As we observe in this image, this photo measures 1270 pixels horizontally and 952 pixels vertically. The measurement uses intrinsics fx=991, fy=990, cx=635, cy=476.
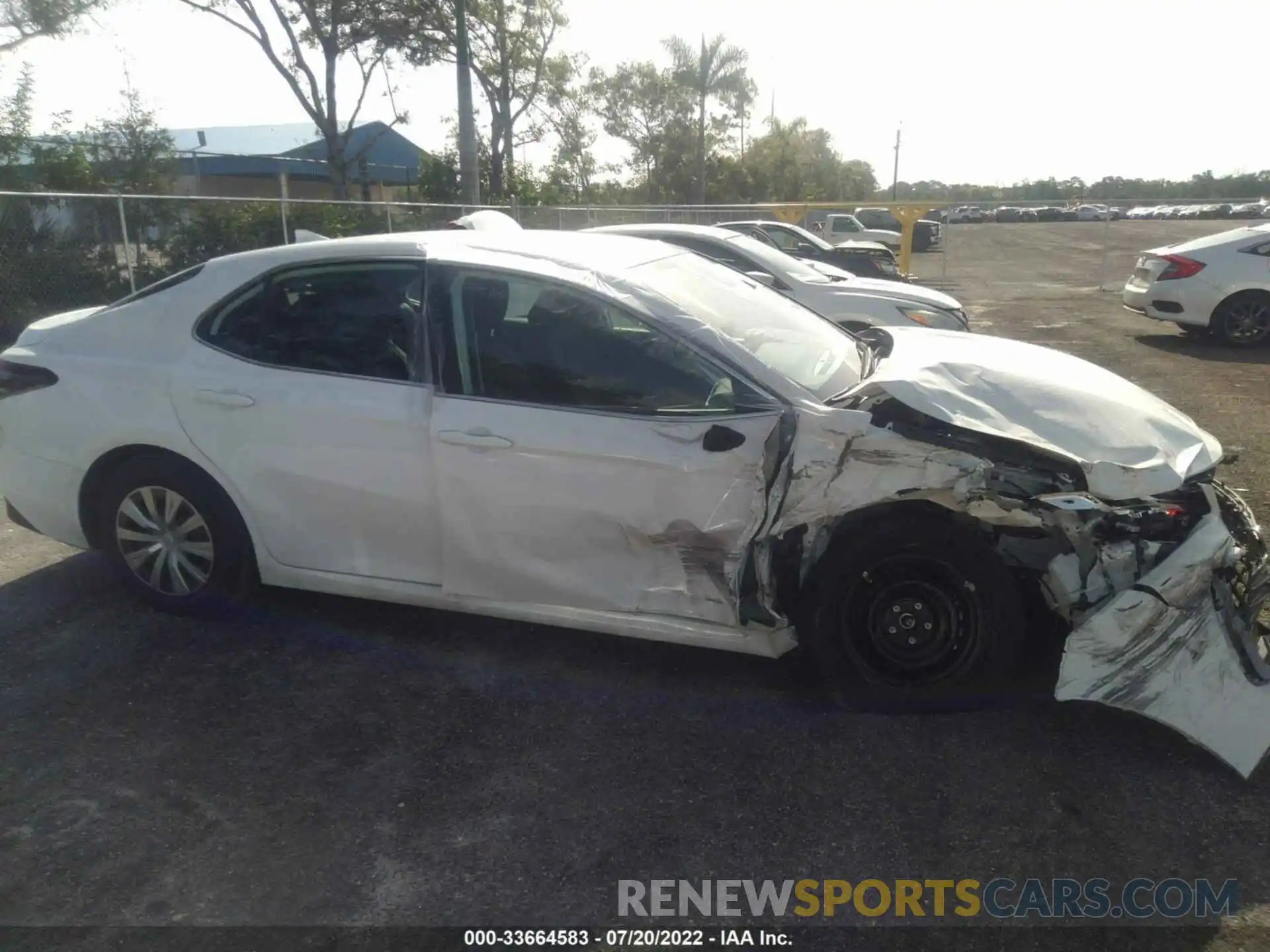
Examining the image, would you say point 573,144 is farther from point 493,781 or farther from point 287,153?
point 493,781

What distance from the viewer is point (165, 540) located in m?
4.21

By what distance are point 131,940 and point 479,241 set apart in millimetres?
2719

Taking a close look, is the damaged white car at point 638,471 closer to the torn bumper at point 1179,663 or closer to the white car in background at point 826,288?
the torn bumper at point 1179,663

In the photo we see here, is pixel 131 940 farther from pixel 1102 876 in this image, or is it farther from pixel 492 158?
pixel 492 158

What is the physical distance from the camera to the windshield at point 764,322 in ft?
12.4

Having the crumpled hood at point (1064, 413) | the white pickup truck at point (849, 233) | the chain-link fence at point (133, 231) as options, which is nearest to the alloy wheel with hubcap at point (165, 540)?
the crumpled hood at point (1064, 413)

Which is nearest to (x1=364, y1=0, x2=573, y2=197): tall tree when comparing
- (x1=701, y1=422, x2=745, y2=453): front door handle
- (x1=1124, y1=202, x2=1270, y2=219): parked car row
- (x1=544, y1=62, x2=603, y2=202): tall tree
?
(x1=544, y1=62, x2=603, y2=202): tall tree

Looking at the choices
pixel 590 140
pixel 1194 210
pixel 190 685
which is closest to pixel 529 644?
pixel 190 685

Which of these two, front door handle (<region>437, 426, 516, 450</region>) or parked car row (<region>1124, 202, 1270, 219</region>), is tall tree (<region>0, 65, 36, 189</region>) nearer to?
front door handle (<region>437, 426, 516, 450</region>)

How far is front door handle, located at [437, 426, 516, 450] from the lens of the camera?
3.58 meters

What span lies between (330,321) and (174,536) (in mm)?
1148

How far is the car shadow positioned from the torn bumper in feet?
30.3

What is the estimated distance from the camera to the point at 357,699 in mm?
3643

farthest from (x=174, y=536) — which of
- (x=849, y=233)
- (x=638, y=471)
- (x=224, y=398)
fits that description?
(x=849, y=233)
